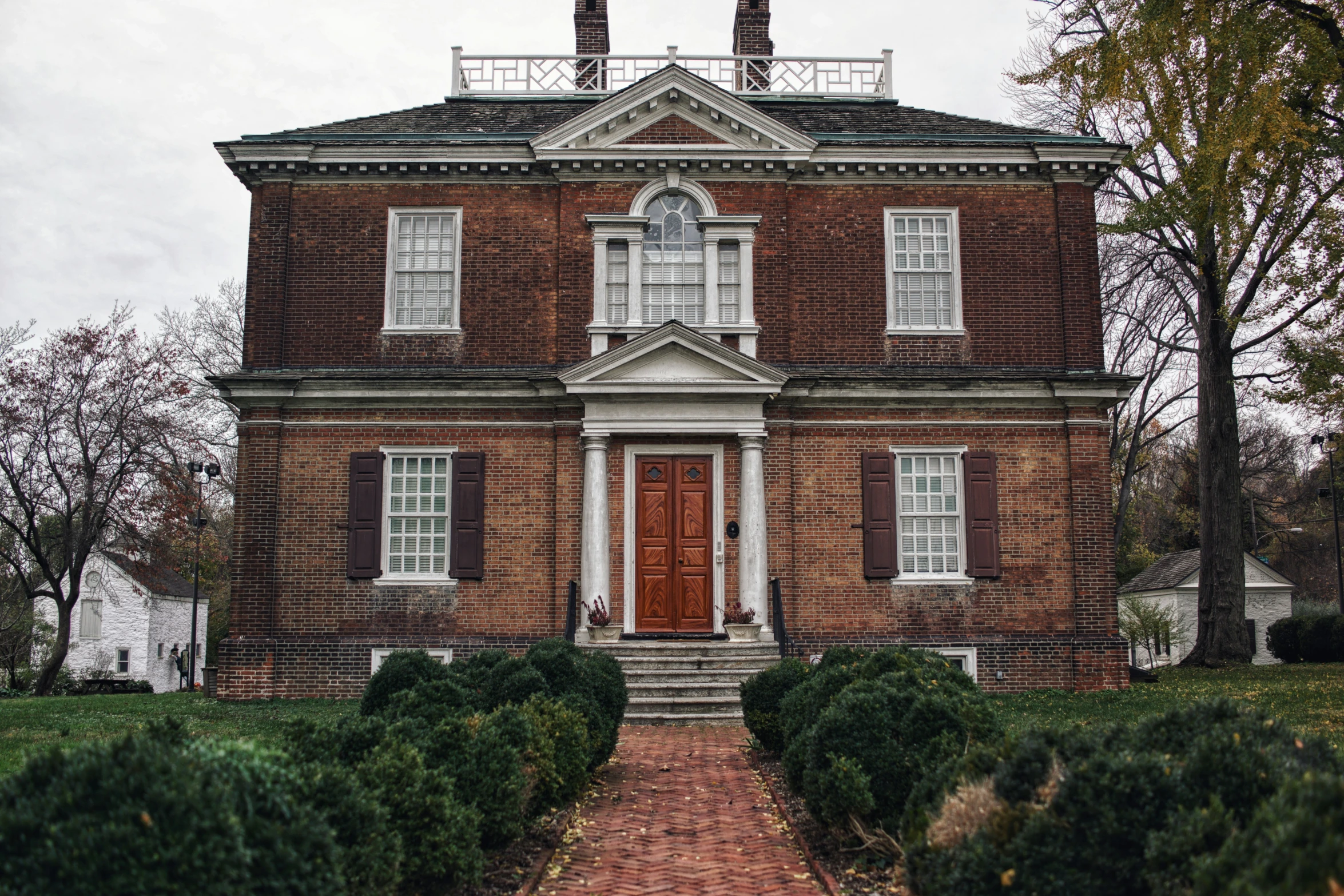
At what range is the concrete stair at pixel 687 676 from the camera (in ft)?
44.7

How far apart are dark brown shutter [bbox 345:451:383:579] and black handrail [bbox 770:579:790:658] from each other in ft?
19.4

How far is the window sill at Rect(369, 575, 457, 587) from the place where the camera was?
16.2 metres

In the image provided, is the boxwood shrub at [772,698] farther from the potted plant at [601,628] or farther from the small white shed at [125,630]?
the small white shed at [125,630]

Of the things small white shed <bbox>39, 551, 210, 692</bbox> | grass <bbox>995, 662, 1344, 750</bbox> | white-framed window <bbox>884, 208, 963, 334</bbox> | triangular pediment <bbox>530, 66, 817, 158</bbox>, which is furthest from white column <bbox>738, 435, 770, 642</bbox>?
small white shed <bbox>39, 551, 210, 692</bbox>

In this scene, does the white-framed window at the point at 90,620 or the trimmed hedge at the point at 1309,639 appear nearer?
the trimmed hedge at the point at 1309,639

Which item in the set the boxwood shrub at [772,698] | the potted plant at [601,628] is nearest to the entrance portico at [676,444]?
the potted plant at [601,628]

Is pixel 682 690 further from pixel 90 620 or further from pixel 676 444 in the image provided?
pixel 90 620

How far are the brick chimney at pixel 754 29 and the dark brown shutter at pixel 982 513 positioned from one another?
948 centimetres

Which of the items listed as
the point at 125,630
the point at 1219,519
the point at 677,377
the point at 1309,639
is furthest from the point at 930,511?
the point at 125,630

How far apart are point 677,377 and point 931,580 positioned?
16.2 ft

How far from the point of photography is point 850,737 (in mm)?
7086

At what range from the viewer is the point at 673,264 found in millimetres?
16953

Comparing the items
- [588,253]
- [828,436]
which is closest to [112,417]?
[588,253]

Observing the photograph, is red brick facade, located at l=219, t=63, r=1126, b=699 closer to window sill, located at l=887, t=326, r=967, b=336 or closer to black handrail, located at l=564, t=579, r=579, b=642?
window sill, located at l=887, t=326, r=967, b=336
